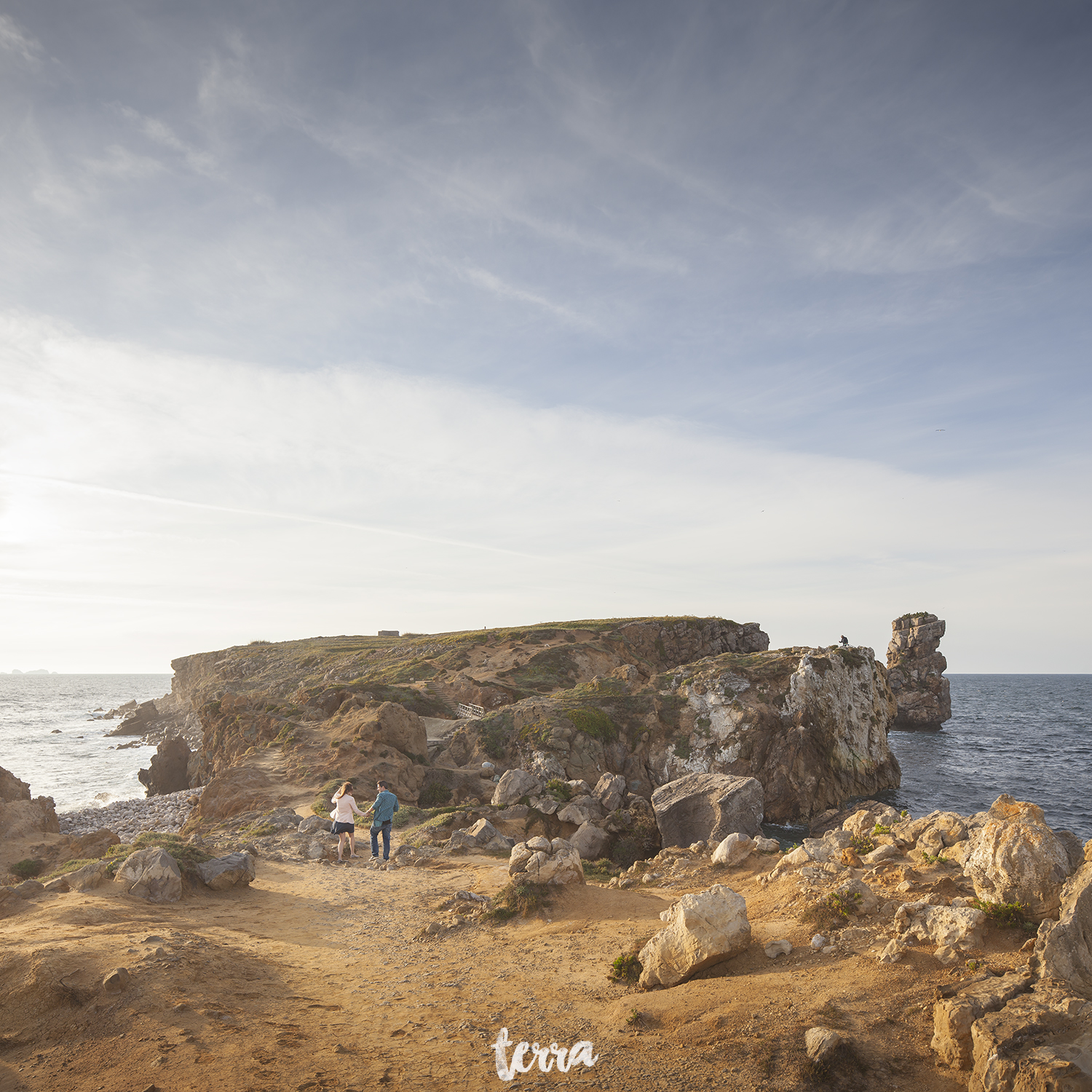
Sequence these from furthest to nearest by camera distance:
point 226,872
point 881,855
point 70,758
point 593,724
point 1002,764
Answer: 1. point 70,758
2. point 1002,764
3. point 593,724
4. point 226,872
5. point 881,855

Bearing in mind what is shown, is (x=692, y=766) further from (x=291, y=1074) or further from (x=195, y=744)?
(x=195, y=744)

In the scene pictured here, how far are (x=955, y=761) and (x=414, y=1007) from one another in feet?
212

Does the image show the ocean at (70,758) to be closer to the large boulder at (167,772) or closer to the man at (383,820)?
the large boulder at (167,772)

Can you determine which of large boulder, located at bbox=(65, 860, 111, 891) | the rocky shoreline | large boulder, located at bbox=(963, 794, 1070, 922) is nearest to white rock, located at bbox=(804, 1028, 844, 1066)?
large boulder, located at bbox=(963, 794, 1070, 922)

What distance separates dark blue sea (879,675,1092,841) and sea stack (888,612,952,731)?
3.04 meters

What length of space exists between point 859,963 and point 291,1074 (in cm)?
789

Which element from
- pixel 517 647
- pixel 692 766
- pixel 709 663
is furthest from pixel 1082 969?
pixel 517 647

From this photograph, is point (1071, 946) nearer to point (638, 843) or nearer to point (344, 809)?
point (638, 843)

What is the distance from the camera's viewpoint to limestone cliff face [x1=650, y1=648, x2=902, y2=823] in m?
41.7

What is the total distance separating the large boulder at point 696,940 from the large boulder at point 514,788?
51.4 ft

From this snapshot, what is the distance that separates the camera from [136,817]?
1555 inches

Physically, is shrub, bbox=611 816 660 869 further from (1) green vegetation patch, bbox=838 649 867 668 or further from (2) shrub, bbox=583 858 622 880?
(1) green vegetation patch, bbox=838 649 867 668

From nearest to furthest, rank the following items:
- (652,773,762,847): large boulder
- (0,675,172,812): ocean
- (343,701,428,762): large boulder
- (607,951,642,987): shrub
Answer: (607,951,642,987): shrub < (652,773,762,847): large boulder < (343,701,428,762): large boulder < (0,675,172,812): ocean

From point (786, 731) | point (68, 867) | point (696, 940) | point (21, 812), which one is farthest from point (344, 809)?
point (786, 731)
